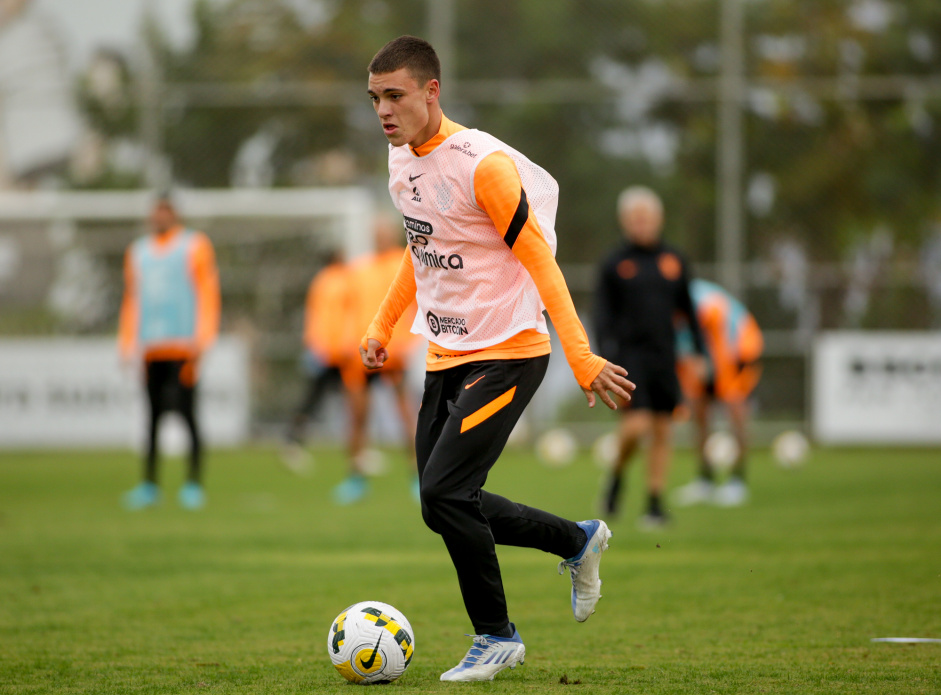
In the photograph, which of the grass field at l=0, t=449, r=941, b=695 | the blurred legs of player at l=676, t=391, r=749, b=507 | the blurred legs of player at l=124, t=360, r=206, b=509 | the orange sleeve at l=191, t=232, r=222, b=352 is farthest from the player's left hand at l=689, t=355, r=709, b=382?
the blurred legs of player at l=124, t=360, r=206, b=509

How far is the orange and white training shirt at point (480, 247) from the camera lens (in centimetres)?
419

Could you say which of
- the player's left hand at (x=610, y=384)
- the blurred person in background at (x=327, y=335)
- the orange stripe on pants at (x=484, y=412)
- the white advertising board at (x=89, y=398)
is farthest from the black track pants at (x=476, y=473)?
the white advertising board at (x=89, y=398)

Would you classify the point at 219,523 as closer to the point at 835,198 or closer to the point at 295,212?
the point at 295,212

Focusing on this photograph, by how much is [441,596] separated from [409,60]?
110 inches

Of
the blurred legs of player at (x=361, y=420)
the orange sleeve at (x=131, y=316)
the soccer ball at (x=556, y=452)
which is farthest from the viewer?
the soccer ball at (x=556, y=452)

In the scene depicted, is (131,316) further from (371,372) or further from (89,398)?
(89,398)

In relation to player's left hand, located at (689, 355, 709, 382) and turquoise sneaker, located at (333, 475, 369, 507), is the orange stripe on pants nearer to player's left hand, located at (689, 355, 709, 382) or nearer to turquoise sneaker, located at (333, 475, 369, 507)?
player's left hand, located at (689, 355, 709, 382)

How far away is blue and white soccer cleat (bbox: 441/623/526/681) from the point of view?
4242mm

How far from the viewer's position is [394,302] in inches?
192

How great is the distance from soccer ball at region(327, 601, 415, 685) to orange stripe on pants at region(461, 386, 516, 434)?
69 centimetres

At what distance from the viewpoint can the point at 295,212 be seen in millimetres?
18594

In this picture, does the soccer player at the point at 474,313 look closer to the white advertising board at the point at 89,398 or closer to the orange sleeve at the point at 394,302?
the orange sleeve at the point at 394,302

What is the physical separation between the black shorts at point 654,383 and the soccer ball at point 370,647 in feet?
15.7

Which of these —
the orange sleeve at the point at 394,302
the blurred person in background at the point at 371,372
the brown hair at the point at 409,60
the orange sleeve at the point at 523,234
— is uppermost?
the brown hair at the point at 409,60
